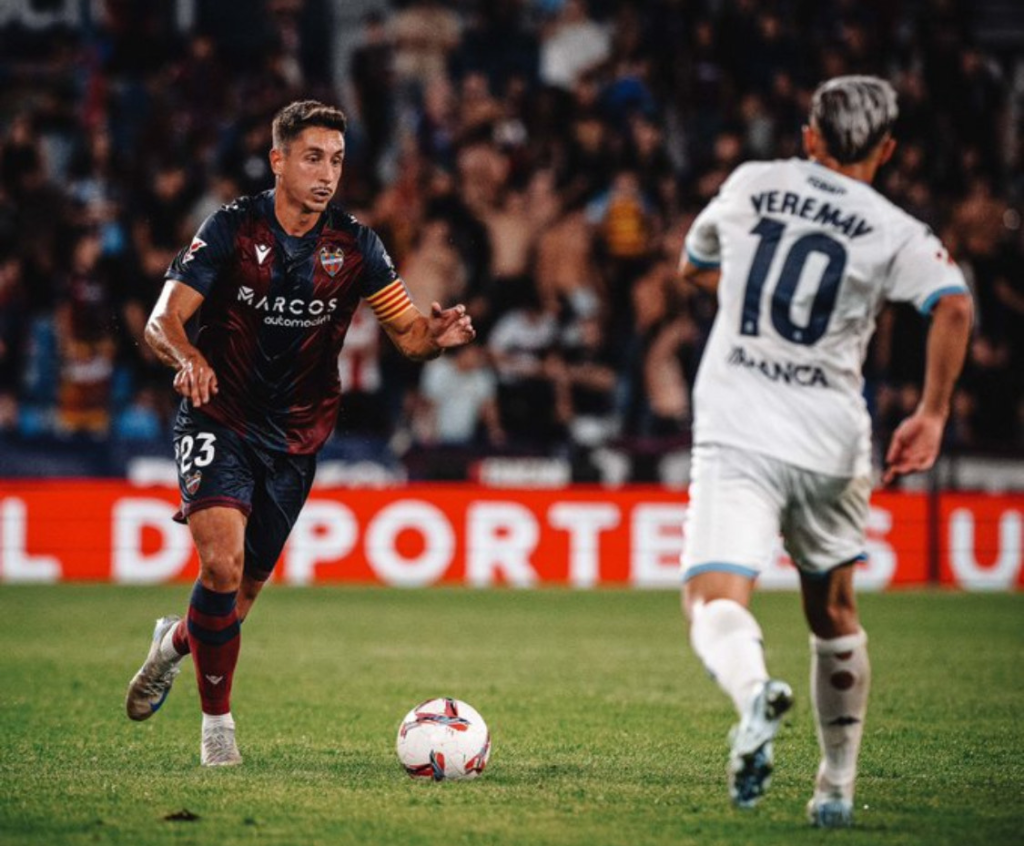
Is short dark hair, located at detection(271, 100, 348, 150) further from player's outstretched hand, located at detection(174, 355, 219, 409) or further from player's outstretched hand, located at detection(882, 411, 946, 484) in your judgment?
player's outstretched hand, located at detection(882, 411, 946, 484)

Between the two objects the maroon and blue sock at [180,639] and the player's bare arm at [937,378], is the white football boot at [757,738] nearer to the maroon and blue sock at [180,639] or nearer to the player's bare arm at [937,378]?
the player's bare arm at [937,378]

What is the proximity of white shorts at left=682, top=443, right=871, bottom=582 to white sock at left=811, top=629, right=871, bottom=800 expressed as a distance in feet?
0.92

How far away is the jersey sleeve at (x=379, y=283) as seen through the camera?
23.5ft

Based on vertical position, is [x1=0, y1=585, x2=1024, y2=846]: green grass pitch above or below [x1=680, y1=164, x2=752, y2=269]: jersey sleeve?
below

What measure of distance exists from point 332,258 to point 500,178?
11.3m

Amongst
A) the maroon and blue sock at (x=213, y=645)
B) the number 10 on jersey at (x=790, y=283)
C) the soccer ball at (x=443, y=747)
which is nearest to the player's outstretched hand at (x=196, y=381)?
the maroon and blue sock at (x=213, y=645)

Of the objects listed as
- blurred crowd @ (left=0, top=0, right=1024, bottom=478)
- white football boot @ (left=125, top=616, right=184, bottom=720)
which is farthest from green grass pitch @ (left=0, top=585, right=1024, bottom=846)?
blurred crowd @ (left=0, top=0, right=1024, bottom=478)

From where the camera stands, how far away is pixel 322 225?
707 centimetres

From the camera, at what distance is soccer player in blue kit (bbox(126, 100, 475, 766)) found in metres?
6.72

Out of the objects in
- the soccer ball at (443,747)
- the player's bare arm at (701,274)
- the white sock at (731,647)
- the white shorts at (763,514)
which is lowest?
the soccer ball at (443,747)

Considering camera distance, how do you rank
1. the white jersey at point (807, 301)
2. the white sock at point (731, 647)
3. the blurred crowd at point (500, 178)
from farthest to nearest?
the blurred crowd at point (500, 178) → the white jersey at point (807, 301) → the white sock at point (731, 647)

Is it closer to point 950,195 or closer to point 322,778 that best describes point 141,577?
point 950,195

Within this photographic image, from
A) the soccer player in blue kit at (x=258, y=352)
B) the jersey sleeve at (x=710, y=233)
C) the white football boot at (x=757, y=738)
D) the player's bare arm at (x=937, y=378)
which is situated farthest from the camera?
the soccer player in blue kit at (x=258, y=352)

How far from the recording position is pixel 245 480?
6.86 m
